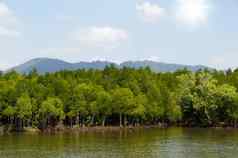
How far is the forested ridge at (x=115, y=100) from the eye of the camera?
12406 centimetres

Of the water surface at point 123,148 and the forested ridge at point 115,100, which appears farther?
the forested ridge at point 115,100

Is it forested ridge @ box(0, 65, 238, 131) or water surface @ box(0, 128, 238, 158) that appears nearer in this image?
water surface @ box(0, 128, 238, 158)

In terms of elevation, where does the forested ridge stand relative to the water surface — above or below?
above

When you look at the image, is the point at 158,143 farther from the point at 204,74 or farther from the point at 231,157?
the point at 204,74

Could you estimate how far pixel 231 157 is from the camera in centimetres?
6738

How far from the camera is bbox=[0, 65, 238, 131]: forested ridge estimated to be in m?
124

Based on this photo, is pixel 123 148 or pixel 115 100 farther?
pixel 115 100

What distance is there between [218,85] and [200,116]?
1159 centimetres

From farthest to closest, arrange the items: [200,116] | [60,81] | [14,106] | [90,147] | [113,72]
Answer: [113,72], [200,116], [60,81], [14,106], [90,147]

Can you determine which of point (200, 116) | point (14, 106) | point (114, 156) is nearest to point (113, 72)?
point (200, 116)

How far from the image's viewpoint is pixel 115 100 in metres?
134

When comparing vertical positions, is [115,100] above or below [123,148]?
above

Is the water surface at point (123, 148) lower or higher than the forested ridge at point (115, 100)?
lower

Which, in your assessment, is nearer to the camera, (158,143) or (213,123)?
(158,143)
